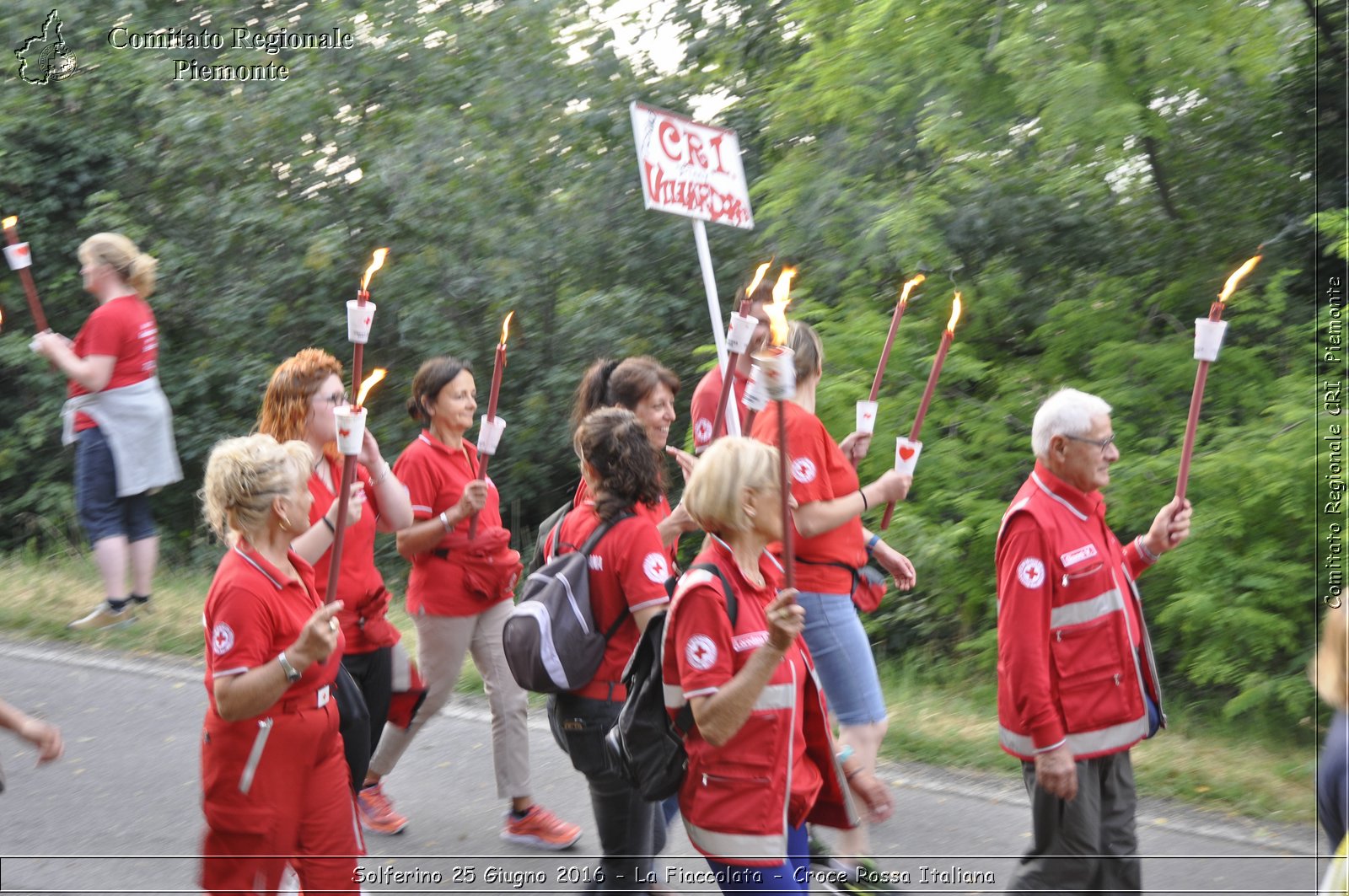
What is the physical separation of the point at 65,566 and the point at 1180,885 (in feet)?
25.6

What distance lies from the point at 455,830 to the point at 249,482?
2.31 m

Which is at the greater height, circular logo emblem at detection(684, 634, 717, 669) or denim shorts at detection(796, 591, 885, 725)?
circular logo emblem at detection(684, 634, 717, 669)

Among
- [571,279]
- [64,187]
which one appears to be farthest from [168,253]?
[571,279]

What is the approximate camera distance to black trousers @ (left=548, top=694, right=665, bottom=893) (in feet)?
13.4

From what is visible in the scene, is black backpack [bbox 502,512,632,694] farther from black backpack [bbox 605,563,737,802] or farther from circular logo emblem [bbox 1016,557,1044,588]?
circular logo emblem [bbox 1016,557,1044,588]

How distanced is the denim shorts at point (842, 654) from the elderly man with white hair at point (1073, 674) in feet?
2.39

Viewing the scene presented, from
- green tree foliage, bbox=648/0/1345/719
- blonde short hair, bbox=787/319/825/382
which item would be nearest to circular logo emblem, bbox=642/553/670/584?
blonde short hair, bbox=787/319/825/382

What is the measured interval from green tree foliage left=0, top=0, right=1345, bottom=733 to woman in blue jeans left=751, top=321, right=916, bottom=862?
8.95ft

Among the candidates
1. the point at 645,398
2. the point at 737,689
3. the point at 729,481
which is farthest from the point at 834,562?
the point at 737,689

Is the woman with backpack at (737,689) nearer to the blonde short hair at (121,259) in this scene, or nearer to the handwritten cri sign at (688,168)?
the handwritten cri sign at (688,168)

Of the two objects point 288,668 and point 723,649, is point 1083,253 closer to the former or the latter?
point 723,649

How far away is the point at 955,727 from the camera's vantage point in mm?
6633

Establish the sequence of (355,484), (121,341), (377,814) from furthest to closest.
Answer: (121,341) → (377,814) → (355,484)

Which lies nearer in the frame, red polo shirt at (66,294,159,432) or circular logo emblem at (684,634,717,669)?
circular logo emblem at (684,634,717,669)
